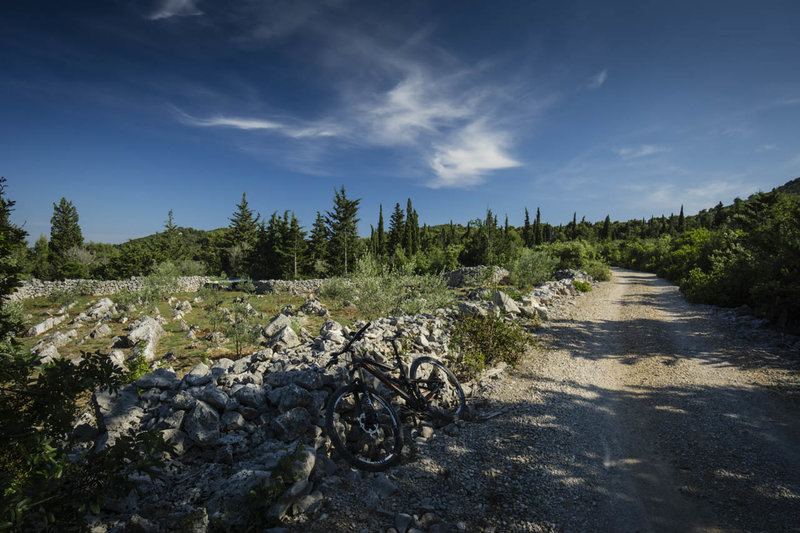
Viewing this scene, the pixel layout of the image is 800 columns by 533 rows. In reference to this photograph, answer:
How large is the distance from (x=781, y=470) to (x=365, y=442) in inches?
209

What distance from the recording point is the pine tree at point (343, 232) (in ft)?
124

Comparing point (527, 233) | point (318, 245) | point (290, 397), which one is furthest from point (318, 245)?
point (527, 233)

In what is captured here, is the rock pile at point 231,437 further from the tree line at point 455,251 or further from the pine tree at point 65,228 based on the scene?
the pine tree at point 65,228

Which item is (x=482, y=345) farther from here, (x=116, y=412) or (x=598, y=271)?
(x=598, y=271)

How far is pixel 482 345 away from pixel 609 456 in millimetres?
3512

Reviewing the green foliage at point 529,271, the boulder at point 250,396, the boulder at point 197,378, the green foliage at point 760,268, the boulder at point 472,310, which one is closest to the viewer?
the boulder at point 250,396

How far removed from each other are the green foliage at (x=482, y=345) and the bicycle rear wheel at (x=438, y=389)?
1196 millimetres

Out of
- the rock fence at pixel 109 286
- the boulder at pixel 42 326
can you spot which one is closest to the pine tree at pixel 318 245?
the rock fence at pixel 109 286

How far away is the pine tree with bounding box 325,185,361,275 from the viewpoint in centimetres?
3791

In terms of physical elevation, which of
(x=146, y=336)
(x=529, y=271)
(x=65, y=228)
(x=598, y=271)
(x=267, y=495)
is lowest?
(x=146, y=336)

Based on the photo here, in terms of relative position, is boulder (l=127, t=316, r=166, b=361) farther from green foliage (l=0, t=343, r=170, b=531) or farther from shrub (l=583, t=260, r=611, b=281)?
shrub (l=583, t=260, r=611, b=281)

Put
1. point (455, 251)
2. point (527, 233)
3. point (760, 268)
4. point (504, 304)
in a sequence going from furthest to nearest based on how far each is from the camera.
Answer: point (527, 233) < point (455, 251) < point (504, 304) < point (760, 268)

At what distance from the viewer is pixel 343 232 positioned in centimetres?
3809

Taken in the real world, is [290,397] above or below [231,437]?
above
